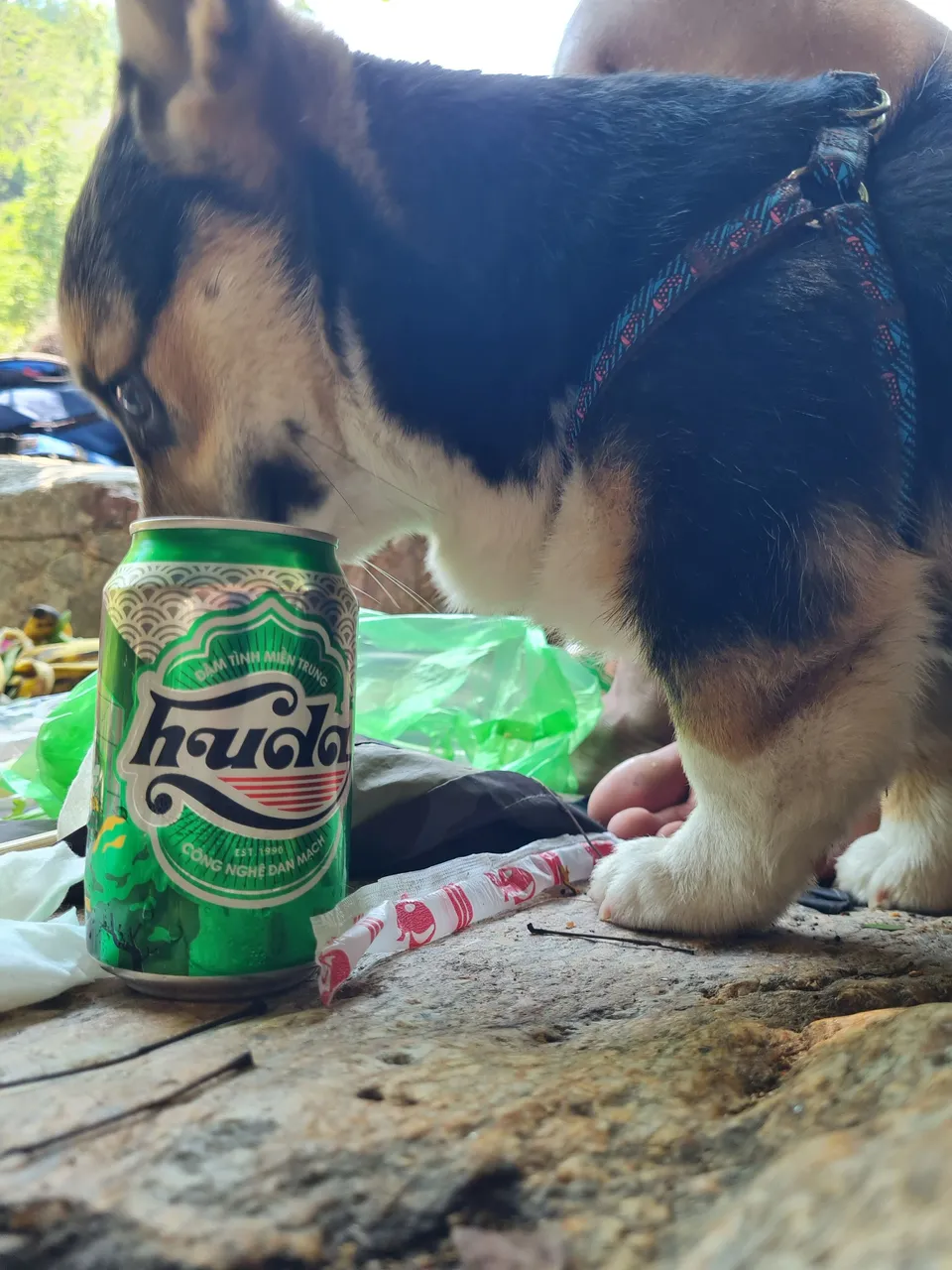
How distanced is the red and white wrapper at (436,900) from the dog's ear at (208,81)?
0.77 meters

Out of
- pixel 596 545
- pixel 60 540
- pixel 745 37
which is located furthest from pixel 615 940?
pixel 60 540

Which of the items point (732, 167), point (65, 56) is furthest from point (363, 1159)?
point (65, 56)

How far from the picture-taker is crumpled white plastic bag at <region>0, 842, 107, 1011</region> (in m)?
0.68

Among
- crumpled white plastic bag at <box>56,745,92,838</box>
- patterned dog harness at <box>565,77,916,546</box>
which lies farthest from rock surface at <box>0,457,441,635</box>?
patterned dog harness at <box>565,77,916,546</box>

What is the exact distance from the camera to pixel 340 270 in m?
0.97

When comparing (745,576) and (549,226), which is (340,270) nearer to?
(549,226)

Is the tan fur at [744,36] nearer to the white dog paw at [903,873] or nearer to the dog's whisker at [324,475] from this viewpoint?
the dog's whisker at [324,475]

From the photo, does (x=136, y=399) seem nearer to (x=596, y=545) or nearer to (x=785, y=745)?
(x=596, y=545)

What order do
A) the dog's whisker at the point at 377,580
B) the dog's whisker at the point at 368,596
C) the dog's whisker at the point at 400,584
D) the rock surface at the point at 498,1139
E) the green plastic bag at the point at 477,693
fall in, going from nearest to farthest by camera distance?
the rock surface at the point at 498,1139, the dog's whisker at the point at 377,580, the dog's whisker at the point at 400,584, the green plastic bag at the point at 477,693, the dog's whisker at the point at 368,596

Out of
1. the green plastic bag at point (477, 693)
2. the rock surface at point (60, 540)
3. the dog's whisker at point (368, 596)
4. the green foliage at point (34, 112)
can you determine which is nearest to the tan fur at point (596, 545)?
the green plastic bag at point (477, 693)

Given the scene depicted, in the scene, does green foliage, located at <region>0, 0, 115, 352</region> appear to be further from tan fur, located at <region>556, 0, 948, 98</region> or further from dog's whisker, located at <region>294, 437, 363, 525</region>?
dog's whisker, located at <region>294, 437, 363, 525</region>

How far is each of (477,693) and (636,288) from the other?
1379 millimetres

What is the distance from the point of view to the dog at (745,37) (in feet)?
5.38

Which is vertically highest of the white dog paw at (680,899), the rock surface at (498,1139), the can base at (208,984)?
the rock surface at (498,1139)
